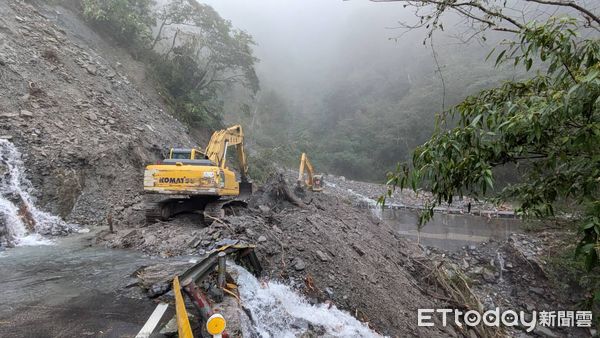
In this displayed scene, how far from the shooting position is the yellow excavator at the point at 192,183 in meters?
9.07

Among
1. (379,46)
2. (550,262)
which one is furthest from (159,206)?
(379,46)

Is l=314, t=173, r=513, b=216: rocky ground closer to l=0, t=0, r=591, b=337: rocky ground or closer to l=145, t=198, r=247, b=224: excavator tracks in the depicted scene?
l=0, t=0, r=591, b=337: rocky ground

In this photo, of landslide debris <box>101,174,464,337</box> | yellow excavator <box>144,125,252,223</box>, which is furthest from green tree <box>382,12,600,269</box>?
yellow excavator <box>144,125,252,223</box>

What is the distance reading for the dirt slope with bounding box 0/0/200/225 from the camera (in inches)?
442

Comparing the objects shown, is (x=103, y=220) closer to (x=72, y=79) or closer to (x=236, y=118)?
(x=72, y=79)

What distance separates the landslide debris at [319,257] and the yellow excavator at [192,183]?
42 cm

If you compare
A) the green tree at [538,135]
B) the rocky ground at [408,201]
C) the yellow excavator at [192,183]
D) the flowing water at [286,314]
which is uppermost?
the green tree at [538,135]

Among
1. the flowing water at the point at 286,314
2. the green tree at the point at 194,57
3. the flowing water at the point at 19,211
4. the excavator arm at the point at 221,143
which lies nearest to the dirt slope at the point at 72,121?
the flowing water at the point at 19,211

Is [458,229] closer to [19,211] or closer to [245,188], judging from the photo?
[245,188]

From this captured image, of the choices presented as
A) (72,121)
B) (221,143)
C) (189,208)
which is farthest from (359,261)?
(72,121)

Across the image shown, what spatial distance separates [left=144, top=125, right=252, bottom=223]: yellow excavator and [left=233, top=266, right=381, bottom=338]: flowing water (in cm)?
325

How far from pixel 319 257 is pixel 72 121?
32.3ft

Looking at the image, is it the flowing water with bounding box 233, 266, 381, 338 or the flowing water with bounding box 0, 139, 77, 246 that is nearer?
the flowing water with bounding box 233, 266, 381, 338

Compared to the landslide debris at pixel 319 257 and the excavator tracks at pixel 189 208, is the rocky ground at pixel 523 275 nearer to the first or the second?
the landslide debris at pixel 319 257
